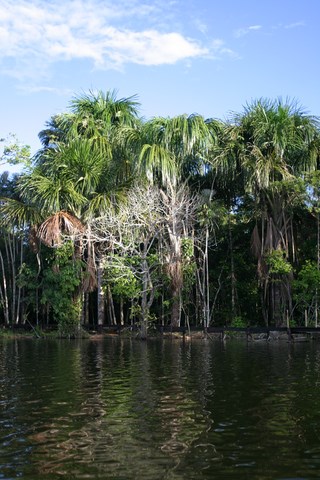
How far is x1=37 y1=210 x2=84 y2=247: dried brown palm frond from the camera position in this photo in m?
28.3

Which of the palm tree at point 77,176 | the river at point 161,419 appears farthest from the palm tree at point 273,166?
the river at point 161,419

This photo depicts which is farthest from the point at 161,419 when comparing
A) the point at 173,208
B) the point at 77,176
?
the point at 77,176

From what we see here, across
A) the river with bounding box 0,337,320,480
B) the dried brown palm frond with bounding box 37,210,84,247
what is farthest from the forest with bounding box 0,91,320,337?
the river with bounding box 0,337,320,480

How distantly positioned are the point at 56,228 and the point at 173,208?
5.94 meters

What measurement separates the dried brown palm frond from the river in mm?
11452

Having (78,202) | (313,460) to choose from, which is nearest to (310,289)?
(78,202)

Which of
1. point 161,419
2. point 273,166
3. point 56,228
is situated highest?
point 273,166

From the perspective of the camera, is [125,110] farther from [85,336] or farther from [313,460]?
[313,460]

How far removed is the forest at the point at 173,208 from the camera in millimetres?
28031

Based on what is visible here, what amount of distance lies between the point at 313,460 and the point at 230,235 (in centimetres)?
2483

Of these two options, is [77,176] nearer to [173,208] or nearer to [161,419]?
[173,208]

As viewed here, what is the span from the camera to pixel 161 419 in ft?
30.4

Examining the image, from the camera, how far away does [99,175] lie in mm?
30203

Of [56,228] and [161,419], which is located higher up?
[56,228]
